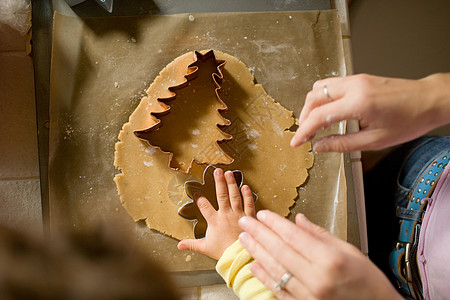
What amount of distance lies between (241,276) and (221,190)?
0.94ft

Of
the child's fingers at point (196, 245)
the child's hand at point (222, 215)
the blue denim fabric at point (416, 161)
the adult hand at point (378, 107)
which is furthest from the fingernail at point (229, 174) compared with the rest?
the blue denim fabric at point (416, 161)

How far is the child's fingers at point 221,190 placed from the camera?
920 millimetres

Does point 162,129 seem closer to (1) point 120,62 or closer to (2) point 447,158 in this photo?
(1) point 120,62

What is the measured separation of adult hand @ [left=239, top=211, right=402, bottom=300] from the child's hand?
0.26 metres

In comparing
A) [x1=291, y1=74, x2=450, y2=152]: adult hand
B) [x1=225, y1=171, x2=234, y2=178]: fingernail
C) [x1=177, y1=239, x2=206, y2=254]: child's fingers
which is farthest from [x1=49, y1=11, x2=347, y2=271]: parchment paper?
[x1=291, y1=74, x2=450, y2=152]: adult hand

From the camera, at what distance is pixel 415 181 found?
1.05 meters

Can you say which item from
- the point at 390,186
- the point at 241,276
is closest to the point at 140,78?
the point at 241,276

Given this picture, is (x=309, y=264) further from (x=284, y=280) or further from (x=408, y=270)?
(x=408, y=270)

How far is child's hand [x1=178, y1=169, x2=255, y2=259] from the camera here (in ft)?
2.82

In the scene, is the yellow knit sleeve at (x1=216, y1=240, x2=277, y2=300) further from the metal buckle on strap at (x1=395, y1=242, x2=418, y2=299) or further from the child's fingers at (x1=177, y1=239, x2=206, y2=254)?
the metal buckle on strap at (x1=395, y1=242, x2=418, y2=299)

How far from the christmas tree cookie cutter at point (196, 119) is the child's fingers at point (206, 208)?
11cm

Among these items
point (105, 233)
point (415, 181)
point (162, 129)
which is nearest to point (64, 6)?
point (162, 129)

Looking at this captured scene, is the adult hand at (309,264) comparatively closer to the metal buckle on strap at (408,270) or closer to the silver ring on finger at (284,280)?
the silver ring on finger at (284,280)

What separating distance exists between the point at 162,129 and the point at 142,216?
284 millimetres
